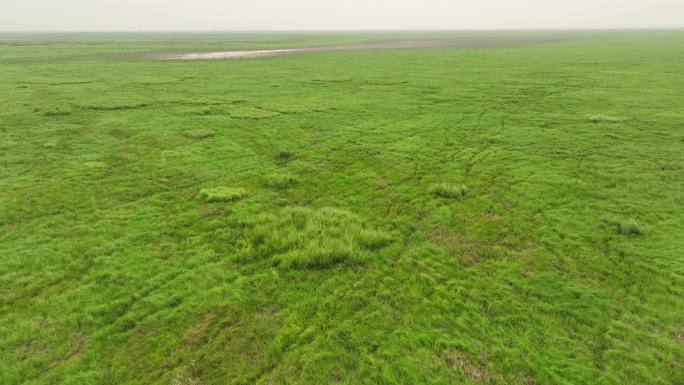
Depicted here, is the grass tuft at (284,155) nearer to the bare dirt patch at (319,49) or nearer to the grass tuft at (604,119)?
the grass tuft at (604,119)

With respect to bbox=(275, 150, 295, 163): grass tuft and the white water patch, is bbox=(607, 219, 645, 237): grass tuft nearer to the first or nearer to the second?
bbox=(275, 150, 295, 163): grass tuft

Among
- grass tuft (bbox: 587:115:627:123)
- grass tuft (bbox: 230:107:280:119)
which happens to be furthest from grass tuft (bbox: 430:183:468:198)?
grass tuft (bbox: 230:107:280:119)

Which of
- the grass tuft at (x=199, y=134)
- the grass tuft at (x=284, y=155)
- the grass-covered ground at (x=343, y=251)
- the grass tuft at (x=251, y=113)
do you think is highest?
the grass tuft at (x=251, y=113)

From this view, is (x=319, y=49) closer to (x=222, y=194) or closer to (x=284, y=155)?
(x=284, y=155)

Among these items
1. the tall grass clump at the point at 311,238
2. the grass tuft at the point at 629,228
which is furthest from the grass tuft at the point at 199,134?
the grass tuft at the point at 629,228

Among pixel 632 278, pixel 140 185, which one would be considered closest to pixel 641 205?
pixel 632 278

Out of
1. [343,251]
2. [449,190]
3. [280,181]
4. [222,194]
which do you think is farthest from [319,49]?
[343,251]
